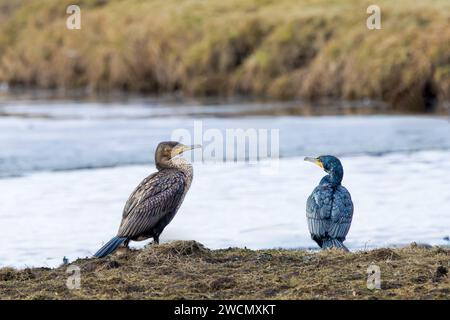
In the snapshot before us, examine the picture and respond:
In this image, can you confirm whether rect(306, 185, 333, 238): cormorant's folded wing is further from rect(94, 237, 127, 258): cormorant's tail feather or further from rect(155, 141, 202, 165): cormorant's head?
rect(94, 237, 127, 258): cormorant's tail feather

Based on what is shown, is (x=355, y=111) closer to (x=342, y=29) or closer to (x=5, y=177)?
(x=342, y=29)

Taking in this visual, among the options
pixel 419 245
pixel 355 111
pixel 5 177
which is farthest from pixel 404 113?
pixel 419 245

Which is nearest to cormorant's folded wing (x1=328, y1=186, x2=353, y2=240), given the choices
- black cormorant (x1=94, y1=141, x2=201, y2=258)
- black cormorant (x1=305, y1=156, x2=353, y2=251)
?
black cormorant (x1=305, y1=156, x2=353, y2=251)

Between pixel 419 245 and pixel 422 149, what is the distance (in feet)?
31.4

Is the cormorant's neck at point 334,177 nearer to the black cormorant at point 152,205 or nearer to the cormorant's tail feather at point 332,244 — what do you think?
the cormorant's tail feather at point 332,244

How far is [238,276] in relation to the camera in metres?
8.48

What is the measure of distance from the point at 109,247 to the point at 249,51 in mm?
23477

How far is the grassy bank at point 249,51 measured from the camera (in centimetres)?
2742

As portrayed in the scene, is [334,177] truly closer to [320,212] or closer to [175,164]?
[320,212]

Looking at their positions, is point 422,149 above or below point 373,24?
below

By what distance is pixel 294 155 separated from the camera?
19.1m

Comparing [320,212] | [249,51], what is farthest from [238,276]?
[249,51]
